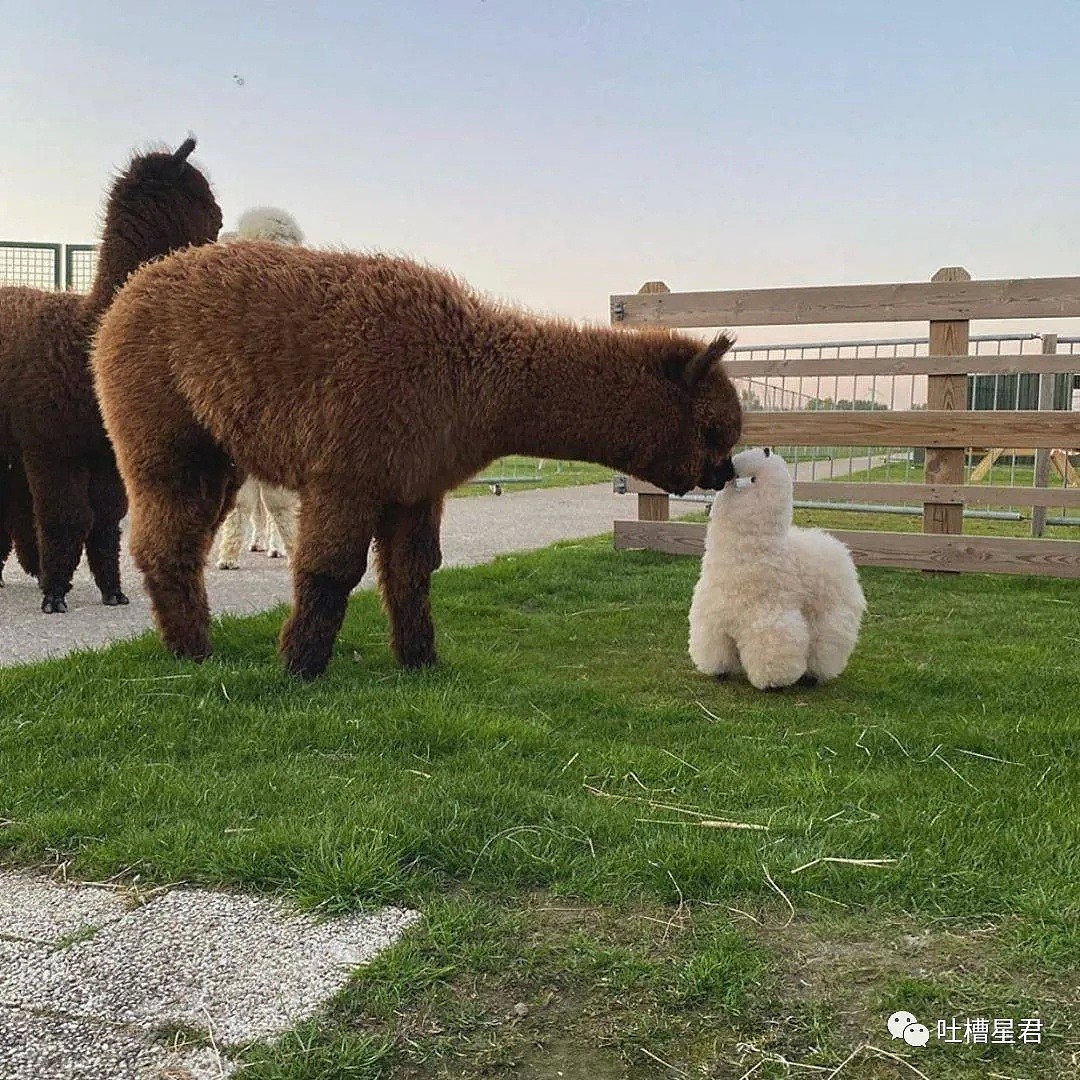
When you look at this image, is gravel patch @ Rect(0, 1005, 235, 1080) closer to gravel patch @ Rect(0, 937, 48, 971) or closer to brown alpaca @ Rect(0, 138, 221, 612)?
gravel patch @ Rect(0, 937, 48, 971)

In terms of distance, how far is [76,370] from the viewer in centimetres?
606

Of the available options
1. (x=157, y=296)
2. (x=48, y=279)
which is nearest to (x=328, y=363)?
(x=157, y=296)

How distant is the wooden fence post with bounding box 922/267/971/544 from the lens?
7.98 metres

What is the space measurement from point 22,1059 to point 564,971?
3.49ft

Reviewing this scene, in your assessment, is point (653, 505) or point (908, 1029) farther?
point (653, 505)

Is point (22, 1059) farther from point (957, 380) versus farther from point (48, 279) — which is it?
point (48, 279)

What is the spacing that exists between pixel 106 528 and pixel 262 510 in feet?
10.2

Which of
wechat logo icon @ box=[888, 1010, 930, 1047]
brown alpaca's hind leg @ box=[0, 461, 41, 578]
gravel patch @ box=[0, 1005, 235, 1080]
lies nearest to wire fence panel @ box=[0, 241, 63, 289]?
brown alpaca's hind leg @ box=[0, 461, 41, 578]

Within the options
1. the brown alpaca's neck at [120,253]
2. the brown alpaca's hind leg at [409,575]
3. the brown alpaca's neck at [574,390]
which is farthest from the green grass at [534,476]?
the brown alpaca's neck at [574,390]

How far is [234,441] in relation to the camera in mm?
4426

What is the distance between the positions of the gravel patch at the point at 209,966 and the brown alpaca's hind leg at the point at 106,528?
4447mm

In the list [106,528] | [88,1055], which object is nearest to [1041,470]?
[106,528]

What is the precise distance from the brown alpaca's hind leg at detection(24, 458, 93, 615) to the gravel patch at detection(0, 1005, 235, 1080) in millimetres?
4688

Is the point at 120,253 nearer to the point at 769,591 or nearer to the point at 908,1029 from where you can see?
the point at 769,591
